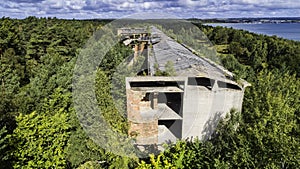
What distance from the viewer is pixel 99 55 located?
61.0ft

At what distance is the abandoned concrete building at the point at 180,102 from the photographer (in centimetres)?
1248

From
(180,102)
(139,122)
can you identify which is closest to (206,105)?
(180,102)

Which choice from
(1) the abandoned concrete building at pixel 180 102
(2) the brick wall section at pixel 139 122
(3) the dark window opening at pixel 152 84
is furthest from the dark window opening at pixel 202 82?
(2) the brick wall section at pixel 139 122

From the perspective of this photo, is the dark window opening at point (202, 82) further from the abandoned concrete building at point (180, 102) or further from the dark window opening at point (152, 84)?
the dark window opening at point (152, 84)

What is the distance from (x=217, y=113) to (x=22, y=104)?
31.9 ft

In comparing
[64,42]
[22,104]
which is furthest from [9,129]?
[64,42]

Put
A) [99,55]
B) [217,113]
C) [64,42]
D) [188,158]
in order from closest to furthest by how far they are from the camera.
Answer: [188,158]
[217,113]
[99,55]
[64,42]

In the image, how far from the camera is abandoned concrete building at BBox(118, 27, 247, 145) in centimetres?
1248

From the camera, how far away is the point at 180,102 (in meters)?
13.8

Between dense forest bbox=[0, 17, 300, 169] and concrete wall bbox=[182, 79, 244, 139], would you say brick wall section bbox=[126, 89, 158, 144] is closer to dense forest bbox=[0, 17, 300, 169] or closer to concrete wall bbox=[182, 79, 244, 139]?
dense forest bbox=[0, 17, 300, 169]

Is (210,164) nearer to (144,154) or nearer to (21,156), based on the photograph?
(144,154)

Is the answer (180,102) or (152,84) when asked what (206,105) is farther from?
(152,84)

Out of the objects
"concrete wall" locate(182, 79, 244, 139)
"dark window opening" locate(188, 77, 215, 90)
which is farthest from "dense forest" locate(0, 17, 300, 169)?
"dark window opening" locate(188, 77, 215, 90)

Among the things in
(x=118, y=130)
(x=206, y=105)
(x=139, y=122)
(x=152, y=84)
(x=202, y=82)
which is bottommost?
(x=139, y=122)
